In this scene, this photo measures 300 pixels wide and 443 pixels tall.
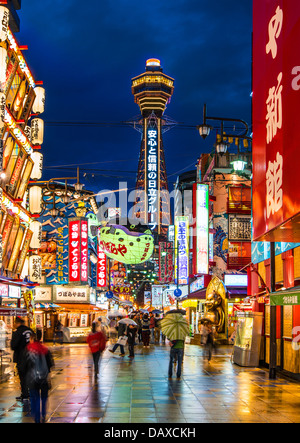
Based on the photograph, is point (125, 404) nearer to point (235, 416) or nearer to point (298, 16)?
point (235, 416)

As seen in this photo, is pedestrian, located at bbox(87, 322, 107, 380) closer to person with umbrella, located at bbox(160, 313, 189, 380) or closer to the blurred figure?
person with umbrella, located at bbox(160, 313, 189, 380)

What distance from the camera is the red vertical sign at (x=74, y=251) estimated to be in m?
39.2

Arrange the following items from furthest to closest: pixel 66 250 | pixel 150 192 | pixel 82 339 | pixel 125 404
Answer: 1. pixel 150 192
2. pixel 66 250
3. pixel 82 339
4. pixel 125 404

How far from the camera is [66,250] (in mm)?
44062

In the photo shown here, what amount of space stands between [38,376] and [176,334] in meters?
8.15

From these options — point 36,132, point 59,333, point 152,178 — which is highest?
point 152,178

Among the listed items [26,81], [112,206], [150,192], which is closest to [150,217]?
[150,192]

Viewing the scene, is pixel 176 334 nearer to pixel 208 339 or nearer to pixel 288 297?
pixel 288 297

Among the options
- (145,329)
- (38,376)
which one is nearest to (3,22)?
(38,376)

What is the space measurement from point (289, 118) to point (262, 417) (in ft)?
18.9

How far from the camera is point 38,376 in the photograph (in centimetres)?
897

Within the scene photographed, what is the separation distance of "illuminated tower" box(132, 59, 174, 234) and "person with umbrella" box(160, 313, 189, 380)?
99.2 metres

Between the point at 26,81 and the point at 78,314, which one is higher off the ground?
the point at 26,81

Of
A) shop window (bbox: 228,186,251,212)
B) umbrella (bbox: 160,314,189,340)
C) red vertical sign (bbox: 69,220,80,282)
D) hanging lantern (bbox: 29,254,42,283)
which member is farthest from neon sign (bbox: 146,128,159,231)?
umbrella (bbox: 160,314,189,340)
